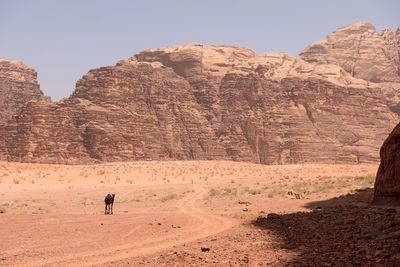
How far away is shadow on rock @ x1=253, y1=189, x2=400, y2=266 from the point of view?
5887 millimetres

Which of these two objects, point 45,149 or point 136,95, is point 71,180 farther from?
point 136,95

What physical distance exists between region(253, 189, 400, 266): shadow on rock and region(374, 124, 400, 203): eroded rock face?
1.55 meters

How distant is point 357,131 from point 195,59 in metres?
44.8

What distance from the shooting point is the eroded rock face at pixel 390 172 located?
10.8 m

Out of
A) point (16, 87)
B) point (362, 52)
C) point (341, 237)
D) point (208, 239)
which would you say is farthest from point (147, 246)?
point (362, 52)

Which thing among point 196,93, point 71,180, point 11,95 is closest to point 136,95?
point 196,93

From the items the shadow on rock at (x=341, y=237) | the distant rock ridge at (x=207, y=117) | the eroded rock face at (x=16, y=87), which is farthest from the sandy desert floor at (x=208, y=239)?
the eroded rock face at (x=16, y=87)

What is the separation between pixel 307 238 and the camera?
26.3ft

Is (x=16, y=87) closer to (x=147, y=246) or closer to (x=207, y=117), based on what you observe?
(x=207, y=117)

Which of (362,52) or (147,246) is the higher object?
(362,52)

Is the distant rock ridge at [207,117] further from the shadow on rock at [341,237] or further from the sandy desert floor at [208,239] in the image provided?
the shadow on rock at [341,237]

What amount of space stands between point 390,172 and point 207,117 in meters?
87.6

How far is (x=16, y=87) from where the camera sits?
120562 mm

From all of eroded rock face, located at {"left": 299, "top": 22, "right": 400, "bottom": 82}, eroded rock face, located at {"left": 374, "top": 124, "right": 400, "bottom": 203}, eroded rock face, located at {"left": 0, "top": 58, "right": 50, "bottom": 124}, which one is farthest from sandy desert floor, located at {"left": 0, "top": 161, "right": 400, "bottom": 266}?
eroded rock face, located at {"left": 299, "top": 22, "right": 400, "bottom": 82}
